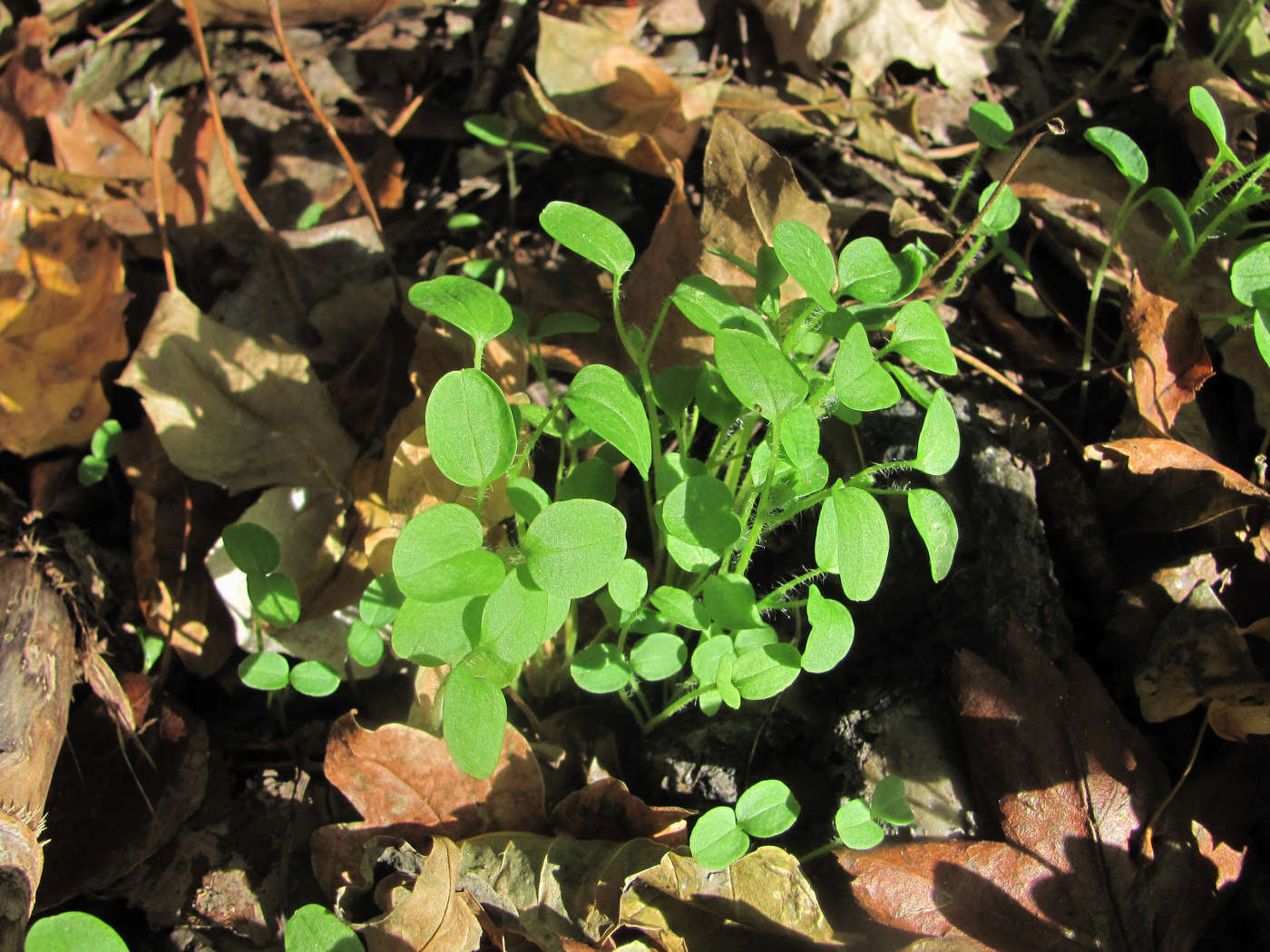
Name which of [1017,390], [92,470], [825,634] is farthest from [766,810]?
[92,470]

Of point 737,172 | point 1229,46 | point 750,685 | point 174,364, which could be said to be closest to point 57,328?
point 174,364

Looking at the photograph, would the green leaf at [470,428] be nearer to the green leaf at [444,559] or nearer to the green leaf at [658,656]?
the green leaf at [444,559]

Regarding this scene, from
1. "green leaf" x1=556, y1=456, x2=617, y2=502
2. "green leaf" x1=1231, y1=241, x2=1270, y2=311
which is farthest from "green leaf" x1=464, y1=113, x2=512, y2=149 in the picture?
"green leaf" x1=1231, y1=241, x2=1270, y2=311

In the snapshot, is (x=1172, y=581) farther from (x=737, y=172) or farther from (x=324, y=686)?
(x=324, y=686)

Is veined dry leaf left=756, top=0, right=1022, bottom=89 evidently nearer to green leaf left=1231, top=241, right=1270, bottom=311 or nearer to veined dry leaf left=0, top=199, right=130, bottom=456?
green leaf left=1231, top=241, right=1270, bottom=311

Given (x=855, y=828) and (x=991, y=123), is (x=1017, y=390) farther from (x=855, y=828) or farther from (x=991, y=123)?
(x=855, y=828)
